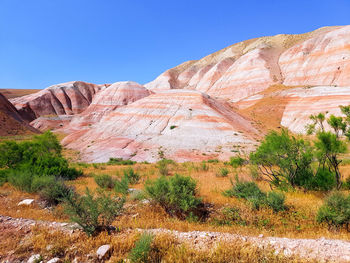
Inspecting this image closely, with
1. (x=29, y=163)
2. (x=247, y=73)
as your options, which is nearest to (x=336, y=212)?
(x=29, y=163)

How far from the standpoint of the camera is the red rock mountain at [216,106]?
2402 centimetres

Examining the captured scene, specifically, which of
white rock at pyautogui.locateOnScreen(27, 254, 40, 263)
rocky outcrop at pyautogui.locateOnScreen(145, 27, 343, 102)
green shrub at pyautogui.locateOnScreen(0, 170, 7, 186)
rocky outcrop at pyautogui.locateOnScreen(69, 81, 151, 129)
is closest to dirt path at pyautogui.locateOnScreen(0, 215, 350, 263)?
white rock at pyautogui.locateOnScreen(27, 254, 40, 263)

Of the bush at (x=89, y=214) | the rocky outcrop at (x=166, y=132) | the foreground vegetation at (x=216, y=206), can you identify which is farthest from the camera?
the rocky outcrop at (x=166, y=132)

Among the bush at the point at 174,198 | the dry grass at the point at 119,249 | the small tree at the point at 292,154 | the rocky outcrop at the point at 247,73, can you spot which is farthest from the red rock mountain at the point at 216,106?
the dry grass at the point at 119,249

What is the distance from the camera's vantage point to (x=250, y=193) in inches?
223

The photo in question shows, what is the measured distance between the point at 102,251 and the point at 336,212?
5232 mm

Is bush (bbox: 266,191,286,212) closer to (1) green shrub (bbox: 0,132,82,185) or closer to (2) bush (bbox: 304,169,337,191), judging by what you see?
(2) bush (bbox: 304,169,337,191)

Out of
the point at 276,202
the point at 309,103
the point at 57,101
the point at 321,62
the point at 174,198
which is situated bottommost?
the point at 276,202

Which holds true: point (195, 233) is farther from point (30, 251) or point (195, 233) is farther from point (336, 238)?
point (30, 251)

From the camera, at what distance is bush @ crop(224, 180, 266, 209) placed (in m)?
5.12

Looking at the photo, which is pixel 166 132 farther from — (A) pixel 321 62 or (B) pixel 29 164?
(A) pixel 321 62

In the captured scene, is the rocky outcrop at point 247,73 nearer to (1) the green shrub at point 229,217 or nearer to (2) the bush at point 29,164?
(2) the bush at point 29,164

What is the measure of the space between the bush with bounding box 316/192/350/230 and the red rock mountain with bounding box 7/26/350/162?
1558 centimetres

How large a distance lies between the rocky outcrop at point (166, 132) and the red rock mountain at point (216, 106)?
0.41ft
